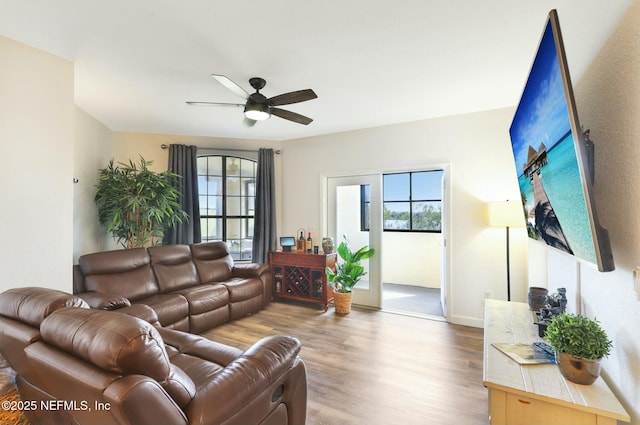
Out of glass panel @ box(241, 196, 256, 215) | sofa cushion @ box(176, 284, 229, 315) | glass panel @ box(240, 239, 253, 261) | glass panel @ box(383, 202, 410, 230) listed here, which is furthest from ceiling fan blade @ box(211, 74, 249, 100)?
glass panel @ box(383, 202, 410, 230)

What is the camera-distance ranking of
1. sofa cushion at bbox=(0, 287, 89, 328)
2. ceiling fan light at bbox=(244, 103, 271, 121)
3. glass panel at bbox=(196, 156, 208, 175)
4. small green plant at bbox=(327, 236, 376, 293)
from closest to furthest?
sofa cushion at bbox=(0, 287, 89, 328) < ceiling fan light at bbox=(244, 103, 271, 121) < small green plant at bbox=(327, 236, 376, 293) < glass panel at bbox=(196, 156, 208, 175)

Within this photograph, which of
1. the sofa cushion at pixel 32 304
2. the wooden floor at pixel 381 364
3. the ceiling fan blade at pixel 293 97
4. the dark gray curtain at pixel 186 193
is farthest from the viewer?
the dark gray curtain at pixel 186 193

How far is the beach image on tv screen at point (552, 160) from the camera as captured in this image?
99 cm

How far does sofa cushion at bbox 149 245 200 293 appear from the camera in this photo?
356cm

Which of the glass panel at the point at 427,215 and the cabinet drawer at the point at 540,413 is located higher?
the glass panel at the point at 427,215

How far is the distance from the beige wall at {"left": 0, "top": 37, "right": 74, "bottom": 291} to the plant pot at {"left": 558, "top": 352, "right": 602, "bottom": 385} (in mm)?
3346

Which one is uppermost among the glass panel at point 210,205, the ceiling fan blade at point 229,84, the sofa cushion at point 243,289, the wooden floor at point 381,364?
the ceiling fan blade at point 229,84

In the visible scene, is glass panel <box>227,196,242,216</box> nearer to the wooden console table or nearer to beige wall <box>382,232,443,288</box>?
beige wall <box>382,232,443,288</box>

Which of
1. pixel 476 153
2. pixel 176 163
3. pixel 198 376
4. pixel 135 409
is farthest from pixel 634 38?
Answer: pixel 176 163

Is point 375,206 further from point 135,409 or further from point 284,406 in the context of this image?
point 135,409

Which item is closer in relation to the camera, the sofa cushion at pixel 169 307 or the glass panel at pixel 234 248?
the sofa cushion at pixel 169 307

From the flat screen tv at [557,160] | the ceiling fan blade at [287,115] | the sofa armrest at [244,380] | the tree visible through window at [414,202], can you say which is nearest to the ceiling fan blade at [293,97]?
the ceiling fan blade at [287,115]

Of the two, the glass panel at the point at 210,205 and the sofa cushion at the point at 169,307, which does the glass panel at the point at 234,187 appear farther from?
the sofa cushion at the point at 169,307

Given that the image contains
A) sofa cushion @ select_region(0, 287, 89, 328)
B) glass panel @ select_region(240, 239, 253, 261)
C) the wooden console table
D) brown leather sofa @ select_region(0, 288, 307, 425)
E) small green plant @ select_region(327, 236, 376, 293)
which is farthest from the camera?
glass panel @ select_region(240, 239, 253, 261)
